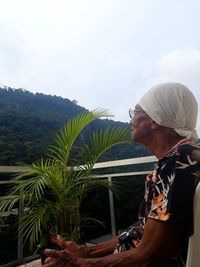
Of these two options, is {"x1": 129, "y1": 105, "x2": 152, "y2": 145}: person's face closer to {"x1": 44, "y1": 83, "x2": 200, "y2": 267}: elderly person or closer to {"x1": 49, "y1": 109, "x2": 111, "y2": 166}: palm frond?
{"x1": 44, "y1": 83, "x2": 200, "y2": 267}: elderly person

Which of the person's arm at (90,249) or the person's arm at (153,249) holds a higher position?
the person's arm at (153,249)

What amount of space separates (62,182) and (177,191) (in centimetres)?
190

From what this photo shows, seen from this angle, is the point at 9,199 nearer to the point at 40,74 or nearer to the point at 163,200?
the point at 163,200

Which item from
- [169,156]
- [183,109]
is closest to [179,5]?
[183,109]

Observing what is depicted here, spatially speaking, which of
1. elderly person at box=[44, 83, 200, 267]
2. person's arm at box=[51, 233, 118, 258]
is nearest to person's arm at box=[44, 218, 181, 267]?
elderly person at box=[44, 83, 200, 267]

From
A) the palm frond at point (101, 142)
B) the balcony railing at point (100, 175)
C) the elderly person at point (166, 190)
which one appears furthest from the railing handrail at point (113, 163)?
the elderly person at point (166, 190)

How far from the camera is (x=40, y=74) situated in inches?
279

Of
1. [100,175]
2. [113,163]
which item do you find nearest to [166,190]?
[113,163]

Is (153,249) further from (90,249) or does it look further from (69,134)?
(69,134)

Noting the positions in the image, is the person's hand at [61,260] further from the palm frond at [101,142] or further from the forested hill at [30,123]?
the forested hill at [30,123]

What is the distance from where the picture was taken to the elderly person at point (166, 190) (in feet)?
2.28

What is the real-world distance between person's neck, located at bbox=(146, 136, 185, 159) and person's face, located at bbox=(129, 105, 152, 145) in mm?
48

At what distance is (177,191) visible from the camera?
71cm

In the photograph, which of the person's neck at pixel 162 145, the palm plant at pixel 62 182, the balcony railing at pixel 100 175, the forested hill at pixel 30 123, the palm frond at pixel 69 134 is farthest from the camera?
the forested hill at pixel 30 123
